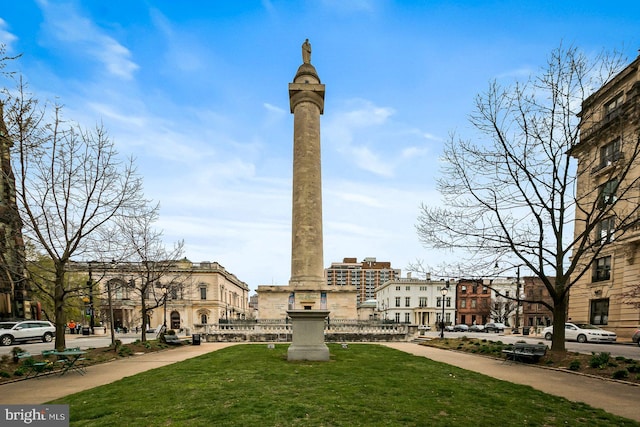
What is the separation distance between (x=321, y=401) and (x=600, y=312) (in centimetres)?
3240

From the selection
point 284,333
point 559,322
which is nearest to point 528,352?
point 559,322

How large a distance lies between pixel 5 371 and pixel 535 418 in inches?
556

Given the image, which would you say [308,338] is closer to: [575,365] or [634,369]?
[575,365]

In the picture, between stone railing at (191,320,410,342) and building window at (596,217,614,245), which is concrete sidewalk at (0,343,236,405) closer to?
stone railing at (191,320,410,342)

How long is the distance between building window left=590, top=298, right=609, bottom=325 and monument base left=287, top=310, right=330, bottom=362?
2713 cm

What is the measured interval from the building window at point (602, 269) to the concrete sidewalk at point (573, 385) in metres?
21.6

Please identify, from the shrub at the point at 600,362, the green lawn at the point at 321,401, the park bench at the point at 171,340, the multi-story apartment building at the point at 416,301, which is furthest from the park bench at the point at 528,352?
the multi-story apartment building at the point at 416,301

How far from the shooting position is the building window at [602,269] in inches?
1155

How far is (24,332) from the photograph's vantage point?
25094mm

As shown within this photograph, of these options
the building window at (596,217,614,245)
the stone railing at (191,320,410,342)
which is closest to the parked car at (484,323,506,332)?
the building window at (596,217,614,245)

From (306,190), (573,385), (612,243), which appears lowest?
(573,385)

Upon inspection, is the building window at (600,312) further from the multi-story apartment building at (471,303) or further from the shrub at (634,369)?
the multi-story apartment building at (471,303)

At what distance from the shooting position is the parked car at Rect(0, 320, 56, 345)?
24188mm

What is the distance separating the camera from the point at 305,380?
9.57 m
